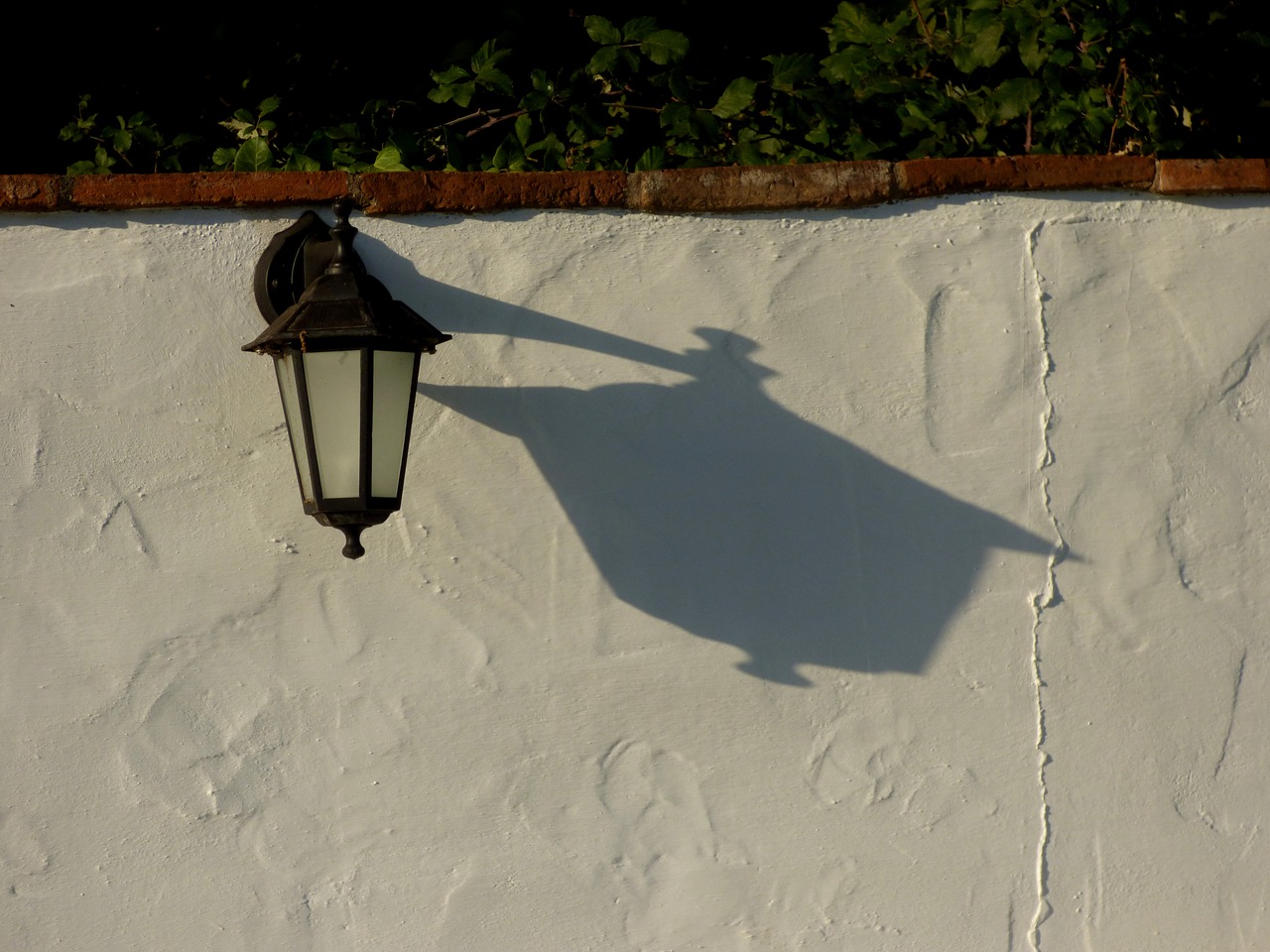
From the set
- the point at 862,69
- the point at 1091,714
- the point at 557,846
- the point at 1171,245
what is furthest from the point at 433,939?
the point at 862,69

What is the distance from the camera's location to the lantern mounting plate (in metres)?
2.37

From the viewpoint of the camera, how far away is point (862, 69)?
10.2 ft

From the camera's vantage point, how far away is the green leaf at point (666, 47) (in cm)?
299

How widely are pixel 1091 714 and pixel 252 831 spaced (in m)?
1.60

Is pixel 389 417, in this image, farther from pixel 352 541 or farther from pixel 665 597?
pixel 665 597

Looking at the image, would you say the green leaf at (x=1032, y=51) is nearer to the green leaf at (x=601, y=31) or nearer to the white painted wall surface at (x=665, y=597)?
the white painted wall surface at (x=665, y=597)

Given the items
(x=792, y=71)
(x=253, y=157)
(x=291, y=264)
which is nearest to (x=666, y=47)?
(x=792, y=71)

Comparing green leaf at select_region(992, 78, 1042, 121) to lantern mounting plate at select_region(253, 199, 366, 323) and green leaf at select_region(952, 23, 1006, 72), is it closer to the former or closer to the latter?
green leaf at select_region(952, 23, 1006, 72)

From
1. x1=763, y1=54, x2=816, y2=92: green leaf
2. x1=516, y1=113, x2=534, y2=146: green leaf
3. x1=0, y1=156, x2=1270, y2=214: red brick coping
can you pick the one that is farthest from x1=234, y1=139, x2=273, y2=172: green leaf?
x1=763, y1=54, x2=816, y2=92: green leaf

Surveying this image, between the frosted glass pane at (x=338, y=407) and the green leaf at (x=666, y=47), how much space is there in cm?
128

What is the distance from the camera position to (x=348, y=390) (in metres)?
2.13

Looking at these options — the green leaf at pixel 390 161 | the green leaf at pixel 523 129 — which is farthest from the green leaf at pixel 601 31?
the green leaf at pixel 390 161

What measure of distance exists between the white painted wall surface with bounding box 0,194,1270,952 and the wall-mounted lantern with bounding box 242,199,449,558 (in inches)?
8.1

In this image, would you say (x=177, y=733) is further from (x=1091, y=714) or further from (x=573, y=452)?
(x=1091, y=714)
